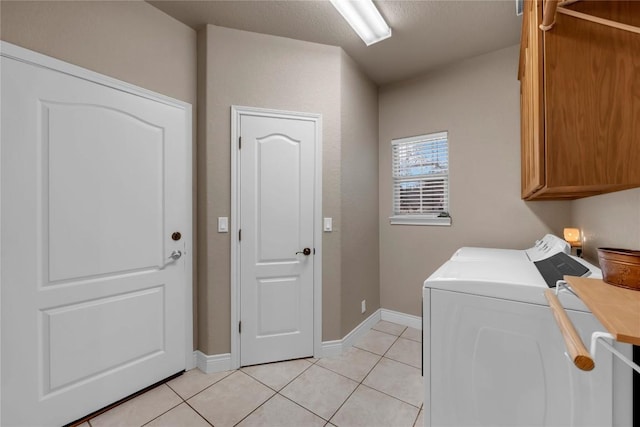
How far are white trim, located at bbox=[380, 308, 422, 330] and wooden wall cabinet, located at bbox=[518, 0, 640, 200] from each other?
2.30m

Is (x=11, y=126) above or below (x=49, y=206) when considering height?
above

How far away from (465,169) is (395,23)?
144 cm

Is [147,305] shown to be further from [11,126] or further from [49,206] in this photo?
[11,126]

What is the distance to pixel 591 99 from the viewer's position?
894mm

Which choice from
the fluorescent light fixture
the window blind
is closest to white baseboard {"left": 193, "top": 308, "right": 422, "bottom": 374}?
the window blind

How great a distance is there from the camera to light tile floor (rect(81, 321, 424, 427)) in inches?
64.4

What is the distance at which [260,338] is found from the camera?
224 cm

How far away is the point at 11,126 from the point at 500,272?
2.62 metres

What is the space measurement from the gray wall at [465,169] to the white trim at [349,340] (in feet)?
1.02

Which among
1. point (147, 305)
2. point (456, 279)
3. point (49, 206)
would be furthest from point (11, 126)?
point (456, 279)

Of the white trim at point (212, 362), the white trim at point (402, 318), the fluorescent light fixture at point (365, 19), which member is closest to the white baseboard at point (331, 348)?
the white trim at point (212, 362)

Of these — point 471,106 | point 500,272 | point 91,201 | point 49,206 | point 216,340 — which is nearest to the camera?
point 500,272

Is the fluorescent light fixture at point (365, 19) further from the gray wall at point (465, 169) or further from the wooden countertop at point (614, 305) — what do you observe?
the wooden countertop at point (614, 305)

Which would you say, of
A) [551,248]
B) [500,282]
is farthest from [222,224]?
[551,248]
